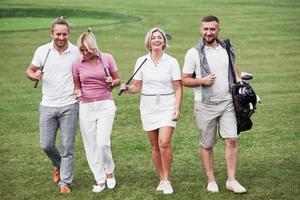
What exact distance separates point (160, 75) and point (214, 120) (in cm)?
82

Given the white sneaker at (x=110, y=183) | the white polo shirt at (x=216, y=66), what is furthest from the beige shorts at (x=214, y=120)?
the white sneaker at (x=110, y=183)

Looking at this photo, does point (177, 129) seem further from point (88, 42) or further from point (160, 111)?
point (88, 42)

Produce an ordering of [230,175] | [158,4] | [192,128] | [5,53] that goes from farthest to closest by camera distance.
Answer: [158,4] < [5,53] < [192,128] < [230,175]

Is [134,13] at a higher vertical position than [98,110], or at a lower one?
lower

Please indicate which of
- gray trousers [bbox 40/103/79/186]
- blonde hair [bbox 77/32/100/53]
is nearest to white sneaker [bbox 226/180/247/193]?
gray trousers [bbox 40/103/79/186]

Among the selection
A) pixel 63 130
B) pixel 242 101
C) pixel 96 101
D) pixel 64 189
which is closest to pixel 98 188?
pixel 64 189

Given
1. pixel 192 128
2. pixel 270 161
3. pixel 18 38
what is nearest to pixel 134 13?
pixel 18 38

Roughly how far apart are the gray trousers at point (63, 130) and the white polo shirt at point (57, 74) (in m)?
0.09

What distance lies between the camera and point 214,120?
7676 millimetres

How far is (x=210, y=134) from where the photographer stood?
7.71m

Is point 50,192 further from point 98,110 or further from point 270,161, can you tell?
point 270,161

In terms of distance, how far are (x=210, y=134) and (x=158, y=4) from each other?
32030mm

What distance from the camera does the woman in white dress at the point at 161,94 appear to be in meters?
7.59

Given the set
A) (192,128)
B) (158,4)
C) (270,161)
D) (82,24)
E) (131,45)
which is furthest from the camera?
(158,4)
